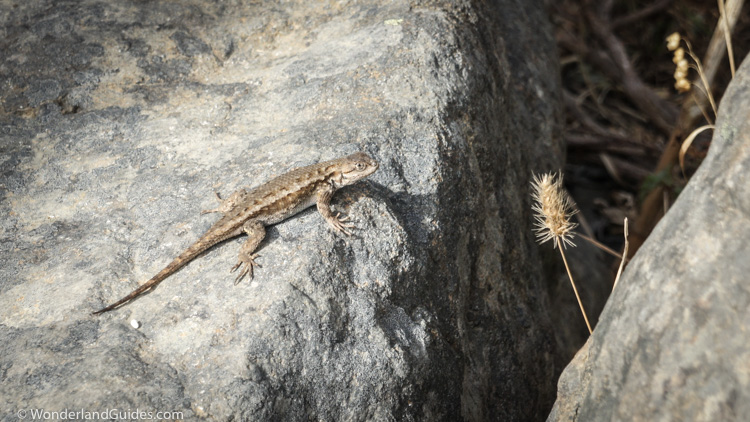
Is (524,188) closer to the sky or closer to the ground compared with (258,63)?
closer to the ground

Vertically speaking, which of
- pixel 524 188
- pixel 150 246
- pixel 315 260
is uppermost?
pixel 150 246

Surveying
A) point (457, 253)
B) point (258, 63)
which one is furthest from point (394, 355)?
point (258, 63)

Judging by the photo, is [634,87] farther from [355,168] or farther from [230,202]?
[230,202]

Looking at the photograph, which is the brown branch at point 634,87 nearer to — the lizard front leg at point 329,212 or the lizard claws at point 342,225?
the lizard front leg at point 329,212

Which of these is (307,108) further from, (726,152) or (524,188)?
(726,152)

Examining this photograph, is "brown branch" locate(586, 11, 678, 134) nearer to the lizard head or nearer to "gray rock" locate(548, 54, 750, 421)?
"gray rock" locate(548, 54, 750, 421)

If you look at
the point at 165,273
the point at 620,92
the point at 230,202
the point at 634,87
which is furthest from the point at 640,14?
the point at 165,273
